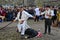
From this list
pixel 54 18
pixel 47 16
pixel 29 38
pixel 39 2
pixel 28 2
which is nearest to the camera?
pixel 29 38

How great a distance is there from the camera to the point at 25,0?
4322 centimetres

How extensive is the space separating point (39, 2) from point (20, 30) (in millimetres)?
28593

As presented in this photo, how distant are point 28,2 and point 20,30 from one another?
31.2m

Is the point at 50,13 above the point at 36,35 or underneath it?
above

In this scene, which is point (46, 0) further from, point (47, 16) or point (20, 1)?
point (47, 16)

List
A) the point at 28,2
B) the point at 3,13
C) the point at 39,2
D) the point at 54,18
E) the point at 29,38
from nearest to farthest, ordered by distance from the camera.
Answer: the point at 29,38
the point at 54,18
the point at 3,13
the point at 39,2
the point at 28,2

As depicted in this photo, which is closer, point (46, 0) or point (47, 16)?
point (47, 16)

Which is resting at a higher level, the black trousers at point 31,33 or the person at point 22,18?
the person at point 22,18

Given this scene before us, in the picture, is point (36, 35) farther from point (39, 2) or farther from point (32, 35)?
point (39, 2)

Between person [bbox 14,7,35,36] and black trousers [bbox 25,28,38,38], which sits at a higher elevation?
person [bbox 14,7,35,36]

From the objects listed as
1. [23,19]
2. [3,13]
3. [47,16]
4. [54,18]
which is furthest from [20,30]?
[3,13]

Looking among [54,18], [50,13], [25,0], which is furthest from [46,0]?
[50,13]

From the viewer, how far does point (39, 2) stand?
40.7 meters

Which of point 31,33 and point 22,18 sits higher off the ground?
point 22,18
